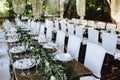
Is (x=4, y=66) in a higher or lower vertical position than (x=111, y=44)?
lower

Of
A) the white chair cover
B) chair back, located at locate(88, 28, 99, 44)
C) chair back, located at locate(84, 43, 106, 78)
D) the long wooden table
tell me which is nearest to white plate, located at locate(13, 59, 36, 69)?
the long wooden table

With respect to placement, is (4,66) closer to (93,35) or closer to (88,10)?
(93,35)

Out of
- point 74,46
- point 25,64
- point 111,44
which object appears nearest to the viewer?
point 25,64

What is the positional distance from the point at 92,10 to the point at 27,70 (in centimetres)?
785

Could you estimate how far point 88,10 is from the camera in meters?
9.70

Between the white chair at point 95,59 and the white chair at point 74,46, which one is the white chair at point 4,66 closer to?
the white chair at point 74,46

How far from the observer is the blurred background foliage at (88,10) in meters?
9.24

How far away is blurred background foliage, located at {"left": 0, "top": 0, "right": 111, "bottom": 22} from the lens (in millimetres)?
9242

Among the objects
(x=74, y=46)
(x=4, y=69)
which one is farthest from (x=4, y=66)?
(x=74, y=46)

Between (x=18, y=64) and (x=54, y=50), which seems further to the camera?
(x=54, y=50)

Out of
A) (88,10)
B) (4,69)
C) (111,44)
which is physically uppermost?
(88,10)

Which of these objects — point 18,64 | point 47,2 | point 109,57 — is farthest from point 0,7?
point 18,64

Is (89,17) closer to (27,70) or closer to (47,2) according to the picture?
(47,2)

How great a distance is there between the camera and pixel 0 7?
10312mm
